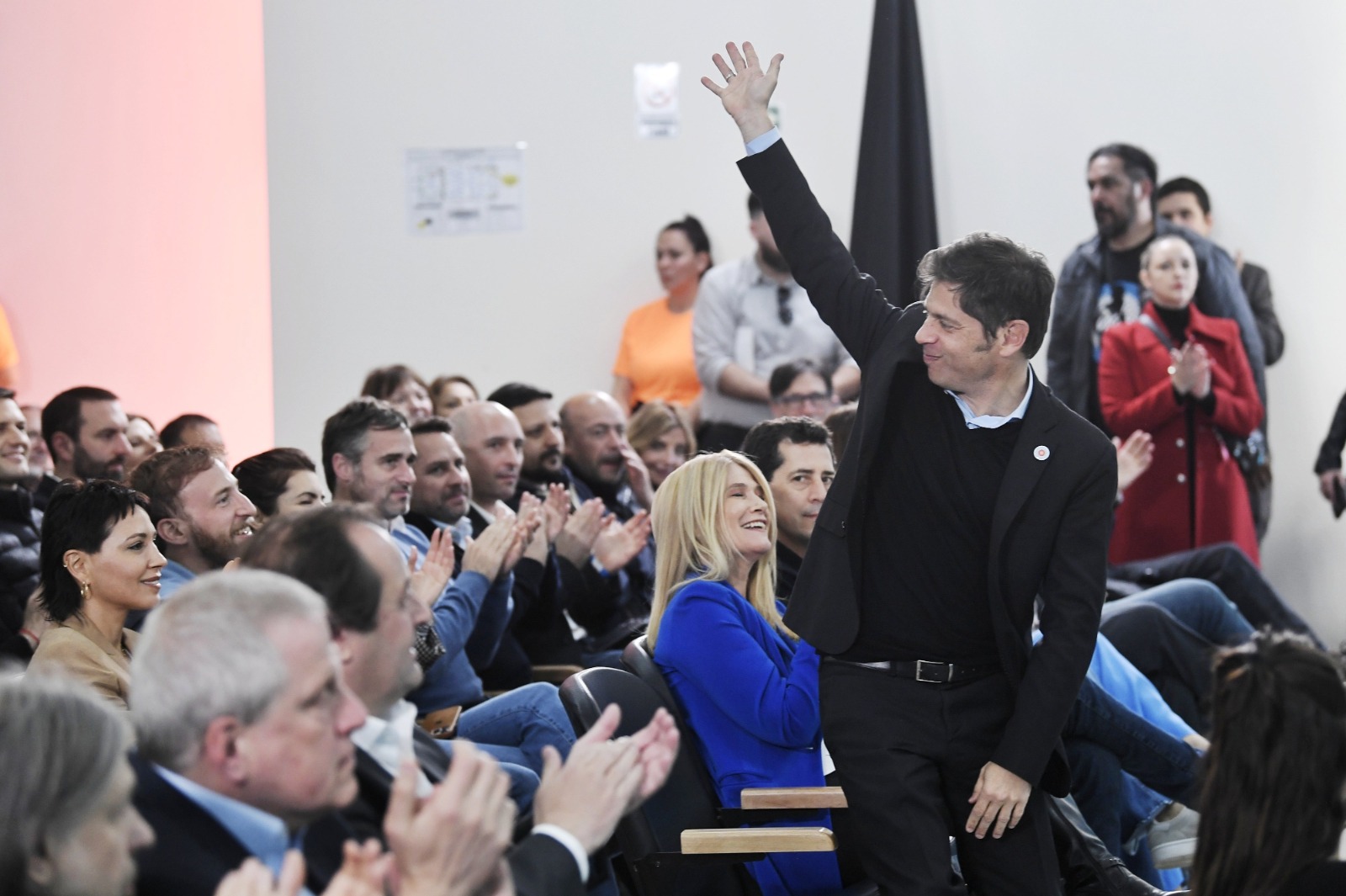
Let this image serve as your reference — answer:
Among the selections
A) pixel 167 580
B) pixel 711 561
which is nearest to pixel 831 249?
pixel 711 561

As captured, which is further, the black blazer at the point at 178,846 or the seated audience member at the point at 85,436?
the seated audience member at the point at 85,436

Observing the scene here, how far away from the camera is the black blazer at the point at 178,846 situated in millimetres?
1434

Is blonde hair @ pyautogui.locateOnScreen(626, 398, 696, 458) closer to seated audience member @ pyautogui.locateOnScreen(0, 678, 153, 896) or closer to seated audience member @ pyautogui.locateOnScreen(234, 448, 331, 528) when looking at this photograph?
seated audience member @ pyautogui.locateOnScreen(234, 448, 331, 528)

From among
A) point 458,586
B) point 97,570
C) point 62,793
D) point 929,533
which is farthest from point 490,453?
point 62,793

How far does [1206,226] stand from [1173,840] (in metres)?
3.60

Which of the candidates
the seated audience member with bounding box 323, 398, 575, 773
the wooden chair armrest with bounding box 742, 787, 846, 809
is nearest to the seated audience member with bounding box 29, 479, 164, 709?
the seated audience member with bounding box 323, 398, 575, 773

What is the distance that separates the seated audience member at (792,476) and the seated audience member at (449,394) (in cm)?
203

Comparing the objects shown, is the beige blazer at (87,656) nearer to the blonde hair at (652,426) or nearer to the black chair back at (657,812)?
the black chair back at (657,812)

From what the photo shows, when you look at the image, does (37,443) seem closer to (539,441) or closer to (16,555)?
(16,555)

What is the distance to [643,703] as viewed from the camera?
2.65 metres

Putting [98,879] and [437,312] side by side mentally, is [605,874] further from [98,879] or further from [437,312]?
[437,312]

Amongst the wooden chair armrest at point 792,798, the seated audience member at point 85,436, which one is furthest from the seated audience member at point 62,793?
the seated audience member at point 85,436

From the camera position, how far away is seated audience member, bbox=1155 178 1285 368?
6.25 meters

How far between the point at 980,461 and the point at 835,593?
328mm
